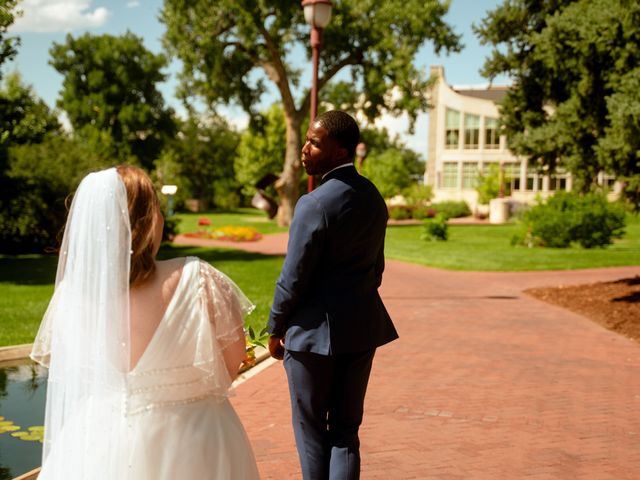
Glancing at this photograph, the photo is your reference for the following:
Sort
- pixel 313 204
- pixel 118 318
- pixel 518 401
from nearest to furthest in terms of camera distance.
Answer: pixel 118 318 → pixel 313 204 → pixel 518 401

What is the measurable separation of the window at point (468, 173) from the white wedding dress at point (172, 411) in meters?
60.8

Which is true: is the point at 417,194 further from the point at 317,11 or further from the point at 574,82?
the point at 317,11

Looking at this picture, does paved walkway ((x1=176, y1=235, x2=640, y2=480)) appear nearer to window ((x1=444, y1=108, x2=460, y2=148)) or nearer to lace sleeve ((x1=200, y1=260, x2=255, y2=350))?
lace sleeve ((x1=200, y1=260, x2=255, y2=350))

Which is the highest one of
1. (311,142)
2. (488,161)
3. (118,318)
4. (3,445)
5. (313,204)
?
(488,161)

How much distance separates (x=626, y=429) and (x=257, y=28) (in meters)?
29.5

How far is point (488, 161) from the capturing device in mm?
62156

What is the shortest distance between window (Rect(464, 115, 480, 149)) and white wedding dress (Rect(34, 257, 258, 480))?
61.8 meters

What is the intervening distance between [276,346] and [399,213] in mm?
44962

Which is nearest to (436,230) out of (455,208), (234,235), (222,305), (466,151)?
(234,235)

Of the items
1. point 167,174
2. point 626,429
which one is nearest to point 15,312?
point 626,429

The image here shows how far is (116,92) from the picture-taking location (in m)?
60.3

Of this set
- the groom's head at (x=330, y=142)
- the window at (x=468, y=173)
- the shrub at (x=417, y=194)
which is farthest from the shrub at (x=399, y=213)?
the groom's head at (x=330, y=142)

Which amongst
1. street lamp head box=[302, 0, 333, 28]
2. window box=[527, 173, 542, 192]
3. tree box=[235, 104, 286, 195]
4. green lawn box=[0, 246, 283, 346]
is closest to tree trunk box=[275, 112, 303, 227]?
green lawn box=[0, 246, 283, 346]

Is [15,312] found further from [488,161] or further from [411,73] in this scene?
[488,161]
